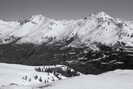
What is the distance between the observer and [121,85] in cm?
2839

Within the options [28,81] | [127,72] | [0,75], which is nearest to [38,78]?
[28,81]

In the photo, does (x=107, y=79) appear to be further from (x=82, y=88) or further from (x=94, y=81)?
(x=82, y=88)

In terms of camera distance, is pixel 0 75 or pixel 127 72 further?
pixel 0 75

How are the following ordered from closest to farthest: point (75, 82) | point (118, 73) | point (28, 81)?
point (75, 82) < point (118, 73) < point (28, 81)

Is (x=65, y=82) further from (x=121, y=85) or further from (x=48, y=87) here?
(x=121, y=85)

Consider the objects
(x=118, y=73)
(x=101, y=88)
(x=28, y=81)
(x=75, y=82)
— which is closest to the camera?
(x=101, y=88)

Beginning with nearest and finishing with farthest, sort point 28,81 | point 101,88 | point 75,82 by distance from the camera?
point 101,88, point 75,82, point 28,81

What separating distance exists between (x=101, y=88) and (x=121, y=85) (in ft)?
8.88

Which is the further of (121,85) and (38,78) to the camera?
(38,78)

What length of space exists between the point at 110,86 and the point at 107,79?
3970 mm

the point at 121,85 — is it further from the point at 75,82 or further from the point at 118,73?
the point at 118,73

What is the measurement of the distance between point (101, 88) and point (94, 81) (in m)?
3.62

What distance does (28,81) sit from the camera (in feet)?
610

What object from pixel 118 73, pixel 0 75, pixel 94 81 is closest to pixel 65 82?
pixel 94 81
